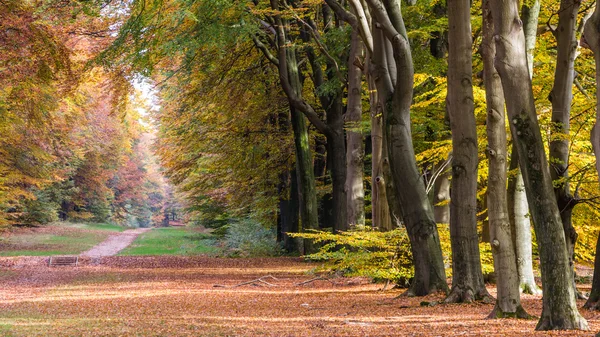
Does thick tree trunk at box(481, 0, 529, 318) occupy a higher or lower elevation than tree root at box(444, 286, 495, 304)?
higher

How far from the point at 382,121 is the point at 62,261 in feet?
53.3

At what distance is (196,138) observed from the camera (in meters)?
25.3

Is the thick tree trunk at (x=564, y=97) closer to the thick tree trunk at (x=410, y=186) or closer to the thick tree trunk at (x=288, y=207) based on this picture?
the thick tree trunk at (x=410, y=186)

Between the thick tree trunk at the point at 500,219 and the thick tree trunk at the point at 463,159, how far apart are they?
1195 millimetres

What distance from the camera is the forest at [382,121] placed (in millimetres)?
8391

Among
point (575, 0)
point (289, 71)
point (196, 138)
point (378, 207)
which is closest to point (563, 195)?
point (575, 0)

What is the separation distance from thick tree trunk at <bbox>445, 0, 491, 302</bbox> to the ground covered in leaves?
1.61 ft

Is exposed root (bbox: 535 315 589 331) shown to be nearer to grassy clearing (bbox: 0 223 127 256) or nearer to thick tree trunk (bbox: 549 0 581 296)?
thick tree trunk (bbox: 549 0 581 296)

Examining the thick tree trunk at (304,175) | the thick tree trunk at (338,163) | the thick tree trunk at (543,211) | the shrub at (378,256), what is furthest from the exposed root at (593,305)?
the thick tree trunk at (304,175)

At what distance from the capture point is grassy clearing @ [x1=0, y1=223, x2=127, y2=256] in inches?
1259

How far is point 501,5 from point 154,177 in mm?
90379

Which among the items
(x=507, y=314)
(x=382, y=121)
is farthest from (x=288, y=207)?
(x=507, y=314)

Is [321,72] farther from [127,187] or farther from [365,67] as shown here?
[127,187]

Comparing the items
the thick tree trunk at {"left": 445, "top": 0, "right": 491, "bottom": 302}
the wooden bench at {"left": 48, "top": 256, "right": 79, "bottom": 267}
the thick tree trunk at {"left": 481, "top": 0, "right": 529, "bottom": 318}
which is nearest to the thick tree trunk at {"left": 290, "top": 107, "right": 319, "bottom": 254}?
the wooden bench at {"left": 48, "top": 256, "right": 79, "bottom": 267}
